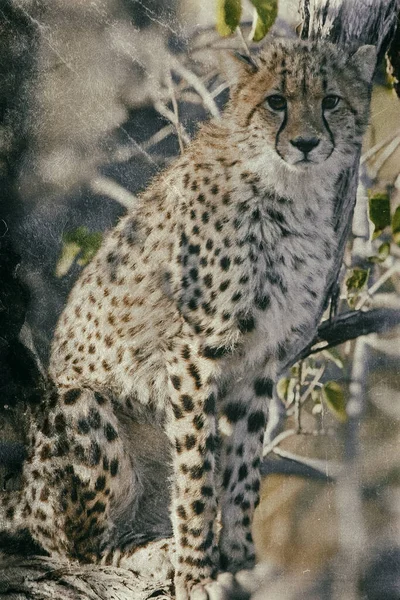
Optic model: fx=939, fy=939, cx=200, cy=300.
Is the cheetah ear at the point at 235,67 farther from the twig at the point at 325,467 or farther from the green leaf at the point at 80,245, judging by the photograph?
the twig at the point at 325,467

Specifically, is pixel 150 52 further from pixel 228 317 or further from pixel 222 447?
pixel 222 447

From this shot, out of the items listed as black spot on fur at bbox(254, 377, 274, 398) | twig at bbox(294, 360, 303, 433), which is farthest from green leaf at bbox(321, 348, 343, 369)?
black spot on fur at bbox(254, 377, 274, 398)

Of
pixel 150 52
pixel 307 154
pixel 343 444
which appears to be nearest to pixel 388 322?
pixel 343 444

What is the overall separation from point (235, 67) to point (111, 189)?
0.73m

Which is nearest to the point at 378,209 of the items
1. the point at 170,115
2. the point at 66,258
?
the point at 170,115

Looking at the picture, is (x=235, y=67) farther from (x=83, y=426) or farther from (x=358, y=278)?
(x=83, y=426)

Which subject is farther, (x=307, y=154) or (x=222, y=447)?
(x=222, y=447)

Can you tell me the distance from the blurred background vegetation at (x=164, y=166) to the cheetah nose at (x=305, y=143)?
1.06ft

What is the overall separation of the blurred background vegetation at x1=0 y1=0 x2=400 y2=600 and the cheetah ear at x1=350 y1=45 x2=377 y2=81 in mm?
71

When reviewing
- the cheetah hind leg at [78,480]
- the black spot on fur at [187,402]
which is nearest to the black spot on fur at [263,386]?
the black spot on fur at [187,402]

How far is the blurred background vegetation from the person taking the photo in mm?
3939

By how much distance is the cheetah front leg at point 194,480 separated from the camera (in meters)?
3.76

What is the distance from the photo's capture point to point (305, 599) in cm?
404

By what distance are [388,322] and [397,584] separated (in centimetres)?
114
